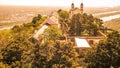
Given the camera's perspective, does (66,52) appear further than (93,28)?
No

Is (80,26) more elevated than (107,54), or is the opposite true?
(107,54)

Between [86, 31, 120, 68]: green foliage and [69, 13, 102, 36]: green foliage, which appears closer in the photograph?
[86, 31, 120, 68]: green foliage

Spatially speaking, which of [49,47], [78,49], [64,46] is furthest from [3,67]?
[78,49]

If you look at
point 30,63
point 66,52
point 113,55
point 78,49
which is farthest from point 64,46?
point 78,49

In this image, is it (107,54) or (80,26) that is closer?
(107,54)

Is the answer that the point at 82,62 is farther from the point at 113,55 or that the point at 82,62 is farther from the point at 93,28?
the point at 93,28

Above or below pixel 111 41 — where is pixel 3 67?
below

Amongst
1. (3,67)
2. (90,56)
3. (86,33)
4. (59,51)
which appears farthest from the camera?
(86,33)

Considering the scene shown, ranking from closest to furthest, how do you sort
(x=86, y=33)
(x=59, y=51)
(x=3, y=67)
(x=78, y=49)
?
1. (x=59, y=51)
2. (x=3, y=67)
3. (x=78, y=49)
4. (x=86, y=33)
